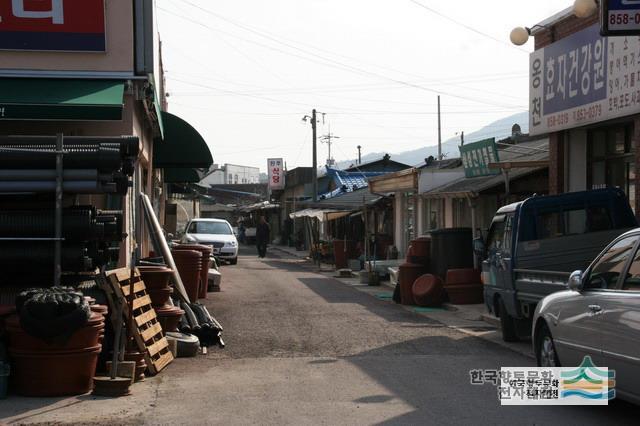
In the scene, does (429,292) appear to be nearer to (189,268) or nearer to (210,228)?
(189,268)

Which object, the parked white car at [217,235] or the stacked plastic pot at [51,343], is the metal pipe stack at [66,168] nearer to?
the stacked plastic pot at [51,343]

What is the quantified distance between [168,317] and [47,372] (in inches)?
119

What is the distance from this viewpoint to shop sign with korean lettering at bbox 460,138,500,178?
20.0 metres

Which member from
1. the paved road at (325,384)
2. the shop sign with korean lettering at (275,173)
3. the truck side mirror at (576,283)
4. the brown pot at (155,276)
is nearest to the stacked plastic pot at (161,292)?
the brown pot at (155,276)

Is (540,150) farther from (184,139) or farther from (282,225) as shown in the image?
(282,225)

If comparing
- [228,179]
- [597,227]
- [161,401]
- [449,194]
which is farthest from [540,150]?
[228,179]

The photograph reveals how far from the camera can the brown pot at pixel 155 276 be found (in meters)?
11.4

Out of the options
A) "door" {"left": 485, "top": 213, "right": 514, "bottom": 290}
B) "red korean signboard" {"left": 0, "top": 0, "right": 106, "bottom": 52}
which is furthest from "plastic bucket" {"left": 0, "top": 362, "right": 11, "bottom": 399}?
"door" {"left": 485, "top": 213, "right": 514, "bottom": 290}

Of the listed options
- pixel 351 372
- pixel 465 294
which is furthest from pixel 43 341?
pixel 465 294

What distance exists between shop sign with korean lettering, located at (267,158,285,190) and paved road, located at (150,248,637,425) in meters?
48.5

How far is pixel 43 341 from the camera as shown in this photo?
858cm

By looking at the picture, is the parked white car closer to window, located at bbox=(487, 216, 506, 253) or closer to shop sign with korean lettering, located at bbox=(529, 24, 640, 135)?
shop sign with korean lettering, located at bbox=(529, 24, 640, 135)

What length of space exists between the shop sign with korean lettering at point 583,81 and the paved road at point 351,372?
15.2ft

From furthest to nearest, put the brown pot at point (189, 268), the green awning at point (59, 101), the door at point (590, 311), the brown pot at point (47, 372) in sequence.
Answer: the brown pot at point (189, 268) → the green awning at point (59, 101) → the brown pot at point (47, 372) → the door at point (590, 311)
